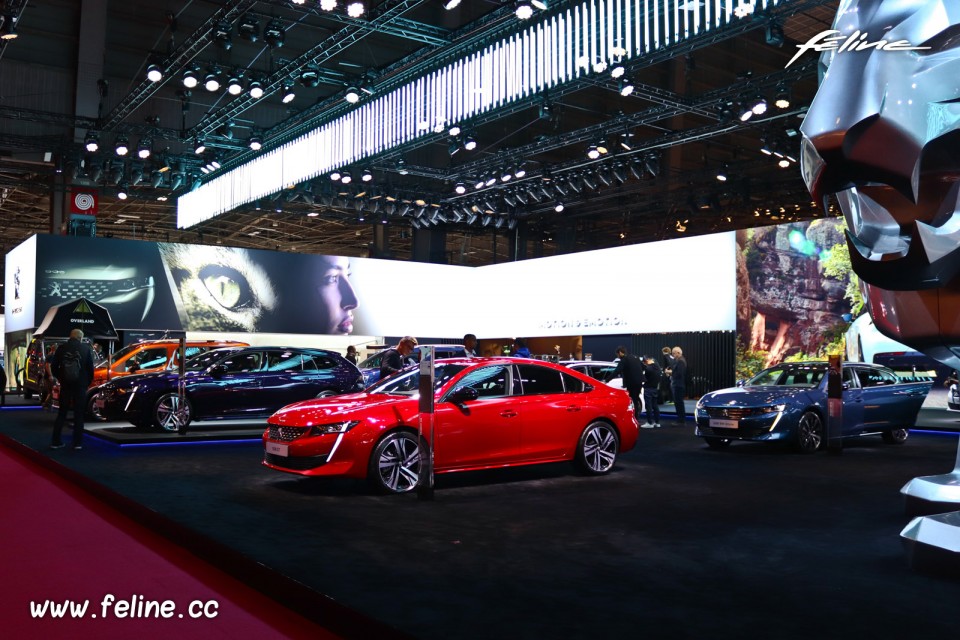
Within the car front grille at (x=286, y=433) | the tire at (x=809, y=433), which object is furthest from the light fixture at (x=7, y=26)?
the tire at (x=809, y=433)

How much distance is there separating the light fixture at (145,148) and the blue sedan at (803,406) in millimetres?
14510

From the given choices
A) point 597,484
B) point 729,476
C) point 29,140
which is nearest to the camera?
point 597,484

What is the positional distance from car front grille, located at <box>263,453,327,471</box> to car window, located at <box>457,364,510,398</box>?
1.53 metres

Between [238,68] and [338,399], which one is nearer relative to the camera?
[338,399]

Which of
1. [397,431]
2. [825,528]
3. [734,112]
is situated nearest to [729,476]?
[825,528]

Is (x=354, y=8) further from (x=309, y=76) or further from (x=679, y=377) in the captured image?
(x=679, y=377)

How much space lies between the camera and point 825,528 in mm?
6324

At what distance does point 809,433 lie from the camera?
446 inches

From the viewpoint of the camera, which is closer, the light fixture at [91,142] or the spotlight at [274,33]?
the spotlight at [274,33]

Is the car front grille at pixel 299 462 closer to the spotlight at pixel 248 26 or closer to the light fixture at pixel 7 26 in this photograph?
the spotlight at pixel 248 26

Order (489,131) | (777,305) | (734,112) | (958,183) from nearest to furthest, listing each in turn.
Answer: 1. (958,183)
2. (734,112)
3. (777,305)
4. (489,131)

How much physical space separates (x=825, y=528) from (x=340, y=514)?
3842 mm

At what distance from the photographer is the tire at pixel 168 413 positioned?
12.6 meters

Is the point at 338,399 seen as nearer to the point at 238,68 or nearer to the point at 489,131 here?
the point at 238,68
